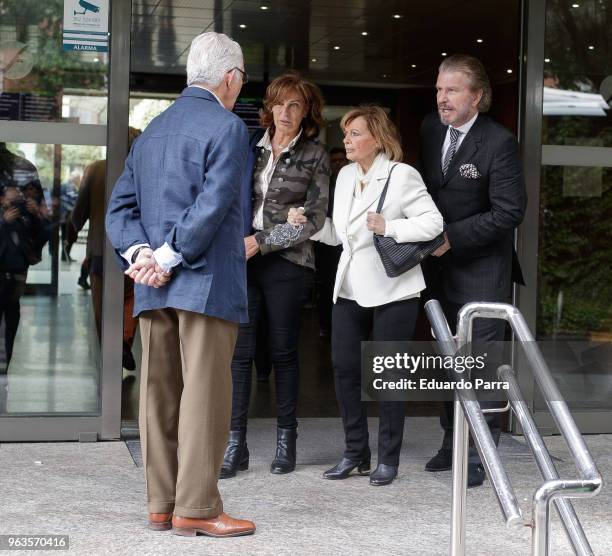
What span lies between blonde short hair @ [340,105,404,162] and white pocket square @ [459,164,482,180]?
0.92ft

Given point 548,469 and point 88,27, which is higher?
point 88,27

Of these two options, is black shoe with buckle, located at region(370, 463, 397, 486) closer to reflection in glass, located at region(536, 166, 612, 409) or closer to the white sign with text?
reflection in glass, located at region(536, 166, 612, 409)

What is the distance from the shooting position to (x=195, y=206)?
3.48 m

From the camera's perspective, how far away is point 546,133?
18.6 ft

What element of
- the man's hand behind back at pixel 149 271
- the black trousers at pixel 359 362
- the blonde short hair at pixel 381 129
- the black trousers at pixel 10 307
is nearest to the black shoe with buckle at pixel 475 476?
the black trousers at pixel 359 362

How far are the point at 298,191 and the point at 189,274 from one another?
Result: 115cm

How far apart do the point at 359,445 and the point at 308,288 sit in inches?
28.3

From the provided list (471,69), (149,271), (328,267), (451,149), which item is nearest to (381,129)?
(451,149)

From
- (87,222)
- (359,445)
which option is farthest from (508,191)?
(87,222)

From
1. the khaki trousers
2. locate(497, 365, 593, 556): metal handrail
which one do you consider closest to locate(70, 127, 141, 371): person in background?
the khaki trousers

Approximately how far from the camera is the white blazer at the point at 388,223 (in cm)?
443

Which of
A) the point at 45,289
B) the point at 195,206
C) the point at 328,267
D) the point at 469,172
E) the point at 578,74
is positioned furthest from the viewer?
the point at 328,267

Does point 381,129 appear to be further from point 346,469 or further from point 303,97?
point 346,469

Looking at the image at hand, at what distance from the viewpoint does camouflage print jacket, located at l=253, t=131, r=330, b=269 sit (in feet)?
14.9
